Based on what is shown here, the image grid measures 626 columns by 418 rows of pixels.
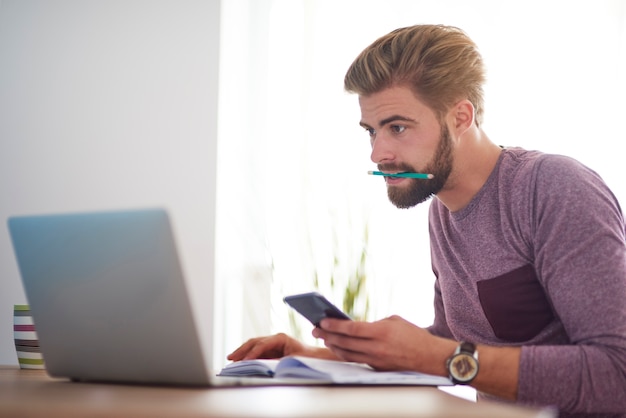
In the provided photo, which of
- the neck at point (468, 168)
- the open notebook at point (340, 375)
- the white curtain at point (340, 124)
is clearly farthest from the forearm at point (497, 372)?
the white curtain at point (340, 124)

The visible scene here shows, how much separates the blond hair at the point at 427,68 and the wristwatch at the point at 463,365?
71cm

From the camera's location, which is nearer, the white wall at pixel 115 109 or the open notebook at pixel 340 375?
the open notebook at pixel 340 375

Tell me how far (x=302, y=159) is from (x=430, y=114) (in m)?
1.88

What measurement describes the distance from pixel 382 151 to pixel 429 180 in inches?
4.9

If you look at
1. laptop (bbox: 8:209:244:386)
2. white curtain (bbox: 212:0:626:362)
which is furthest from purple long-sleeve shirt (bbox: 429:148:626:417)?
white curtain (bbox: 212:0:626:362)

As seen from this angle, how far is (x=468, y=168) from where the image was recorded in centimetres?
171

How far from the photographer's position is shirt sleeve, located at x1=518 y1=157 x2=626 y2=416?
1.20 meters

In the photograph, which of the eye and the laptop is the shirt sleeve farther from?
the laptop

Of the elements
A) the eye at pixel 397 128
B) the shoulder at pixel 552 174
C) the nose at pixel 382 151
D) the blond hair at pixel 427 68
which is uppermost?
the blond hair at pixel 427 68

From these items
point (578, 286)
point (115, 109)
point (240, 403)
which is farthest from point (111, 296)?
point (115, 109)

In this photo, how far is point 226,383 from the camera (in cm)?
97

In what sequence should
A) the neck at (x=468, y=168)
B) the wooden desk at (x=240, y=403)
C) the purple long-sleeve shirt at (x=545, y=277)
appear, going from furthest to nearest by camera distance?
the neck at (x=468, y=168)
the purple long-sleeve shirt at (x=545, y=277)
the wooden desk at (x=240, y=403)

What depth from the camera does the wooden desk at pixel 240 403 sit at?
662 millimetres

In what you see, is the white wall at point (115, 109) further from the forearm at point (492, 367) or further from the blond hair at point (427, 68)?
the forearm at point (492, 367)
